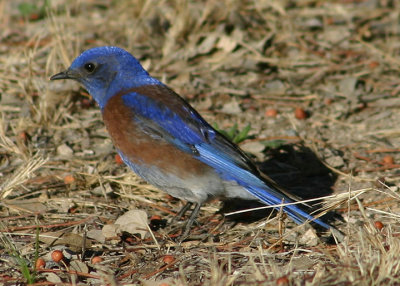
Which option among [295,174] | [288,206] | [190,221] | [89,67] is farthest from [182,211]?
[89,67]

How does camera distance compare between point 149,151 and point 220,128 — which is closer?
point 149,151

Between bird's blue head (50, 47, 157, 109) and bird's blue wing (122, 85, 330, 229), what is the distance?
0.80 feet

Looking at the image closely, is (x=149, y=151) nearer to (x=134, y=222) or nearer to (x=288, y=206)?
(x=134, y=222)

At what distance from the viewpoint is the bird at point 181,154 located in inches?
180

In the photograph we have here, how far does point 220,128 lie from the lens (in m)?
6.16

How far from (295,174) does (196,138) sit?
125 cm

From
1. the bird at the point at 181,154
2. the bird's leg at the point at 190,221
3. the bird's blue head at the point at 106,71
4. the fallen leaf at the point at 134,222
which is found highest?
the bird's blue head at the point at 106,71

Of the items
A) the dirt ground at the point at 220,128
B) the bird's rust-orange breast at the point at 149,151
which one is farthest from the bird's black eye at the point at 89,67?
the dirt ground at the point at 220,128

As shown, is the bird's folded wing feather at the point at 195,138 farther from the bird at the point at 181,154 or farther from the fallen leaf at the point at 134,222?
the fallen leaf at the point at 134,222

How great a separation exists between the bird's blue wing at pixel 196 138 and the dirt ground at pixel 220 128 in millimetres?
304

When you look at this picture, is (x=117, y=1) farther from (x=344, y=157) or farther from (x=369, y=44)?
(x=344, y=157)

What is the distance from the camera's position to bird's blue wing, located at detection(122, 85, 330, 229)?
14.9 feet

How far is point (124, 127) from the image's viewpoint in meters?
4.65

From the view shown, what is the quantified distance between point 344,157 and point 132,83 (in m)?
2.01
